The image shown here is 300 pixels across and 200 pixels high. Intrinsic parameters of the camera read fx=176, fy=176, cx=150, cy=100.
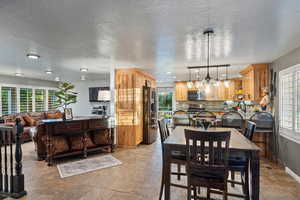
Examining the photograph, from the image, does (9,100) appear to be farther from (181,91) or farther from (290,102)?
(290,102)

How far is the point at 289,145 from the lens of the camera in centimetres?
340

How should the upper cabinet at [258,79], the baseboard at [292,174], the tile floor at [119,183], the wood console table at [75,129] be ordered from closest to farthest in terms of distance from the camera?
the tile floor at [119,183]
the baseboard at [292,174]
the wood console table at [75,129]
the upper cabinet at [258,79]

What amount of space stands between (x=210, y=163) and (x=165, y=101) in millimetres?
7642

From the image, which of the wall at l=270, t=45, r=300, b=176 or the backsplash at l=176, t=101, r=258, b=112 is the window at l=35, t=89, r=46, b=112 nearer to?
the backsplash at l=176, t=101, r=258, b=112

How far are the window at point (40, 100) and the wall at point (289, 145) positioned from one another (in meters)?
8.86

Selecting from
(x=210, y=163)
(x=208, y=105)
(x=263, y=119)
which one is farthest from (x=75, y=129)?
(x=208, y=105)

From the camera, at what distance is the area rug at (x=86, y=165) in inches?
136

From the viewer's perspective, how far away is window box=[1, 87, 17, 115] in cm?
660

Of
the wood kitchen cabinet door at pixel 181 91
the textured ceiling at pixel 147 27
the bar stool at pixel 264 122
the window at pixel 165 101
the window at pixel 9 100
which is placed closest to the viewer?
the textured ceiling at pixel 147 27

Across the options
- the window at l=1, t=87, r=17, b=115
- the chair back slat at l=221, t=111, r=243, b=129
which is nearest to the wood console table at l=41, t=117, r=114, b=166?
the chair back slat at l=221, t=111, r=243, b=129

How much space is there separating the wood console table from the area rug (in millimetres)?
298

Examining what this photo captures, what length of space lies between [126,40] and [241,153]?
2.26 metres

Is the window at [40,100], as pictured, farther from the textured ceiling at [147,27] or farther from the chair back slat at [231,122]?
the chair back slat at [231,122]

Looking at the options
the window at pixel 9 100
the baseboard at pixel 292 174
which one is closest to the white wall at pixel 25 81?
the window at pixel 9 100
